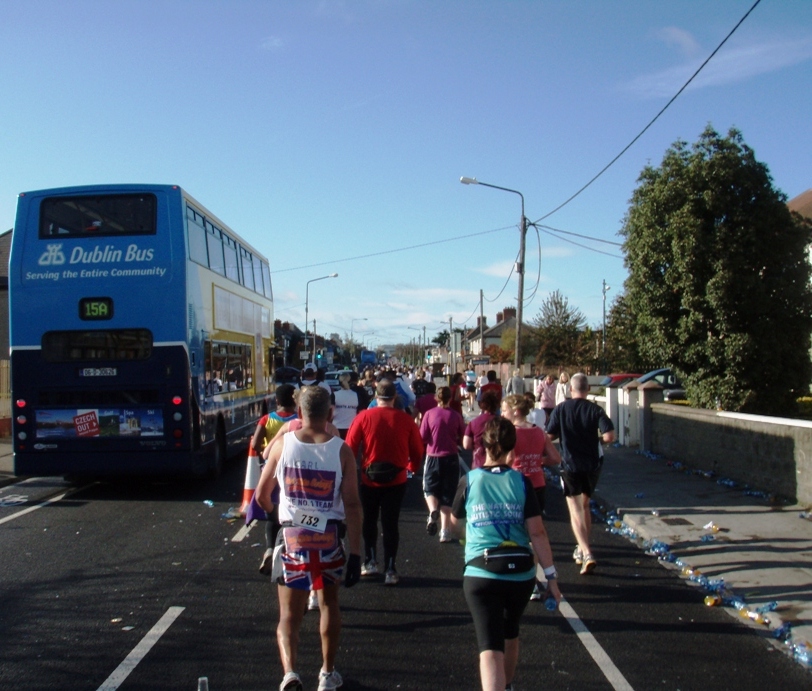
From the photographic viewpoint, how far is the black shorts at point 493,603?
3971mm

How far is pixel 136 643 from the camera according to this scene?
565 cm

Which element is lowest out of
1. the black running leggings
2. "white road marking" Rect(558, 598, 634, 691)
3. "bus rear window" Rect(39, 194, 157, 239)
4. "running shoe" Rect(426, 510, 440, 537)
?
"white road marking" Rect(558, 598, 634, 691)

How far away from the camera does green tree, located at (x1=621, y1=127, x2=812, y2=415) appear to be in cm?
1716

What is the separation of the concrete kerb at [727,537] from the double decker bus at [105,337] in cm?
629

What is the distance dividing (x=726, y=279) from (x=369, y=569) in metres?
12.1

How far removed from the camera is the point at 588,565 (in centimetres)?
756

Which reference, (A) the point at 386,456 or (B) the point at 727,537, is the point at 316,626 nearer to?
(A) the point at 386,456

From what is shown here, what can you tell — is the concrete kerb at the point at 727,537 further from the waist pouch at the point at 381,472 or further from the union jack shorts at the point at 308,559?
the union jack shorts at the point at 308,559

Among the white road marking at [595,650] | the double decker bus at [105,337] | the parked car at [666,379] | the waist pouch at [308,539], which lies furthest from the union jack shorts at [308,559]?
the parked car at [666,379]

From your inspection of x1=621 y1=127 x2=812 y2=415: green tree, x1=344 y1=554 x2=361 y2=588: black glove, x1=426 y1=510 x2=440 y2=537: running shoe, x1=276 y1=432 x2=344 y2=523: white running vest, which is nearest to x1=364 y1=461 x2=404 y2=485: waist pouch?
x1=426 y1=510 x2=440 y2=537: running shoe

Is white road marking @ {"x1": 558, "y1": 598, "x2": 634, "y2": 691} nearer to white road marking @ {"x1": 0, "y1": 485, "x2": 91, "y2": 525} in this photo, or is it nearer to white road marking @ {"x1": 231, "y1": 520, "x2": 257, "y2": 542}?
white road marking @ {"x1": 231, "y1": 520, "x2": 257, "y2": 542}

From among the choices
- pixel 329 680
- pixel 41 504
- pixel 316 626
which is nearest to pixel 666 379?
pixel 41 504

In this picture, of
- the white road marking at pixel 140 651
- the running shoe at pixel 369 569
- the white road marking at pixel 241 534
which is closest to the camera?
the white road marking at pixel 140 651

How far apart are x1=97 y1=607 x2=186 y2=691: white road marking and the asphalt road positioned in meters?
0.02
